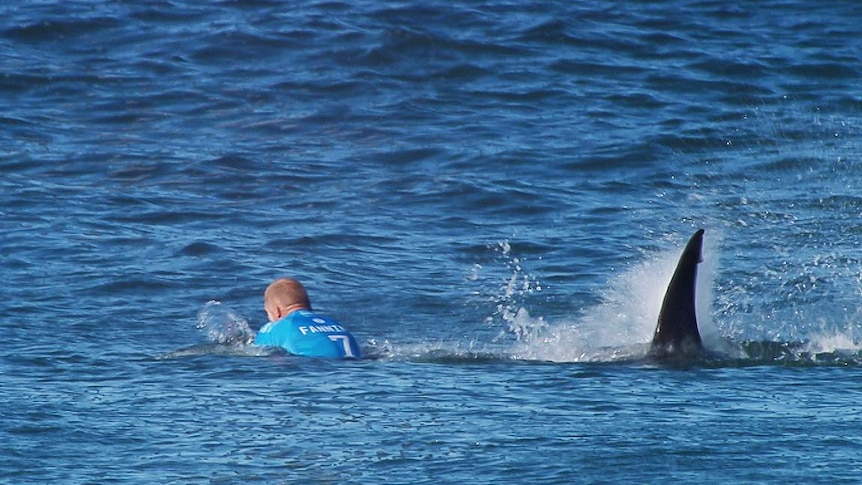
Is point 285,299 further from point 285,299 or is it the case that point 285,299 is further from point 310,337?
point 310,337

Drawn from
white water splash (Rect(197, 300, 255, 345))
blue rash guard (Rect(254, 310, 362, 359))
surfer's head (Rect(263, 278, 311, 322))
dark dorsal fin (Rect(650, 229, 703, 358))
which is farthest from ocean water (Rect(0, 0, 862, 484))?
surfer's head (Rect(263, 278, 311, 322))

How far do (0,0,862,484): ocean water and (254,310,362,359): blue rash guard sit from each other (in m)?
0.15

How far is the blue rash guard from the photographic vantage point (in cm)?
1025

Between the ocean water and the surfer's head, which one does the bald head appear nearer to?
the surfer's head

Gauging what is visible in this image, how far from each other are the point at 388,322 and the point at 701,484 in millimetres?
5418

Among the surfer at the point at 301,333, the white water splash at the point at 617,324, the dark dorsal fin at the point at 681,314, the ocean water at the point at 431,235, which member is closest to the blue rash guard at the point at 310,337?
the surfer at the point at 301,333

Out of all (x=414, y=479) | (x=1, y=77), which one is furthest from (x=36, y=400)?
(x=1, y=77)

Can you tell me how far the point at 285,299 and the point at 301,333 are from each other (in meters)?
0.51

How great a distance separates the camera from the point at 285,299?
10.8 m

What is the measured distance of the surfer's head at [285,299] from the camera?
424 inches

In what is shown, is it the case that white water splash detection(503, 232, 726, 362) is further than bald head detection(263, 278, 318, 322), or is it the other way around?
bald head detection(263, 278, 318, 322)

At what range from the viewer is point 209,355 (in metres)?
10.4

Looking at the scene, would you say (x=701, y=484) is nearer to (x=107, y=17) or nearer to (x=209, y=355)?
(x=209, y=355)

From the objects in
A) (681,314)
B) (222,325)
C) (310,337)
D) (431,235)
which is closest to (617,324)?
(681,314)
